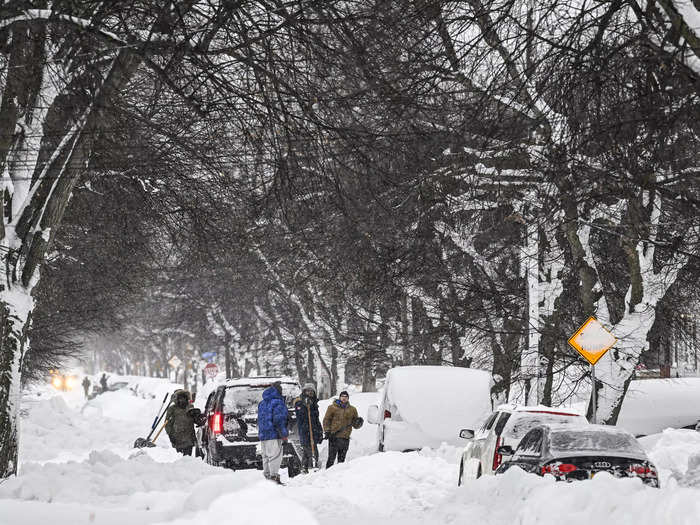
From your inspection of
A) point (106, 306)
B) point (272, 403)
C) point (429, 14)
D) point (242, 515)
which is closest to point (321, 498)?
point (272, 403)

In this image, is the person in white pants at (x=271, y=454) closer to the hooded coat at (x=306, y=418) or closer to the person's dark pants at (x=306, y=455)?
the hooded coat at (x=306, y=418)

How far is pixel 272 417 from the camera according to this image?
51.7 ft

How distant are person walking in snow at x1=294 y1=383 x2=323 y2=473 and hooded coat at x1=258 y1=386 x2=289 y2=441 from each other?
2.55 metres

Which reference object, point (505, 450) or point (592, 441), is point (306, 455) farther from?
point (592, 441)

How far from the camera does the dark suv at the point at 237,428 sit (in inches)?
697

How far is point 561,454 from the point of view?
36.9 feet

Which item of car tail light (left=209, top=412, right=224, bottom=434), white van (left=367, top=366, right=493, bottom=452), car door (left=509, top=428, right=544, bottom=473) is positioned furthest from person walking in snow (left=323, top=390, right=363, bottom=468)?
car door (left=509, top=428, right=544, bottom=473)

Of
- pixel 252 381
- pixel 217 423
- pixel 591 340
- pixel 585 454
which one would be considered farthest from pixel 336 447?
pixel 585 454

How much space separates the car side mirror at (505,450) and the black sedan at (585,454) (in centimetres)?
40

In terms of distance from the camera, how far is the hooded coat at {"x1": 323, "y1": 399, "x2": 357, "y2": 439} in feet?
60.7

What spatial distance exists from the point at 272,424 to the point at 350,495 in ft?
5.81

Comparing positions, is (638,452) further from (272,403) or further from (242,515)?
(242,515)

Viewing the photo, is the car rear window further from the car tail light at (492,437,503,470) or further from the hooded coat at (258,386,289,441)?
the hooded coat at (258,386,289,441)

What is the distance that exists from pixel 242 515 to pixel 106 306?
26953 millimetres
